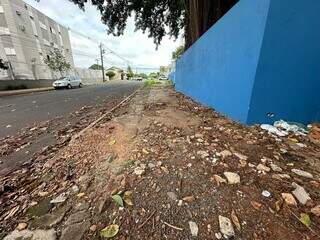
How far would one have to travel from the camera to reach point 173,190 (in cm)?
181

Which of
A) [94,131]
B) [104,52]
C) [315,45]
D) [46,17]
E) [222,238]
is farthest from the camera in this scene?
[104,52]

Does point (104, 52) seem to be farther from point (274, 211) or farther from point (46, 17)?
point (274, 211)

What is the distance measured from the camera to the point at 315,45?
2.84 meters

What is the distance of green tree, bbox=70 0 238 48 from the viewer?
24.5 feet

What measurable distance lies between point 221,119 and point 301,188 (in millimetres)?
2281

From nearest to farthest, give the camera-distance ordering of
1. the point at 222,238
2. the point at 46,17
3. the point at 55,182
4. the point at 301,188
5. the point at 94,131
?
the point at 222,238 < the point at 301,188 < the point at 55,182 < the point at 94,131 < the point at 46,17

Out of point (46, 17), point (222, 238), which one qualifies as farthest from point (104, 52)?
point (222, 238)

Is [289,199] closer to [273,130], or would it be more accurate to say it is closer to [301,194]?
[301,194]

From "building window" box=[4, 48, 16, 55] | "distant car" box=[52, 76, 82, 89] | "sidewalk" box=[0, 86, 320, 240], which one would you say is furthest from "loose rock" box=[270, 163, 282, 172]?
"building window" box=[4, 48, 16, 55]

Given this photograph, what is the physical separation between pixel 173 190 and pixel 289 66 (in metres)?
2.55

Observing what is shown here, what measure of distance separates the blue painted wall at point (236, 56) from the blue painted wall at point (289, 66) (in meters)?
0.13

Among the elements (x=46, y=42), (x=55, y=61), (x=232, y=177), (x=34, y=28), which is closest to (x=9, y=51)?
(x=55, y=61)

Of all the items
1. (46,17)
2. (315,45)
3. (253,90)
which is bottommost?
(253,90)

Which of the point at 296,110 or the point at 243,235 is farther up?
the point at 296,110
